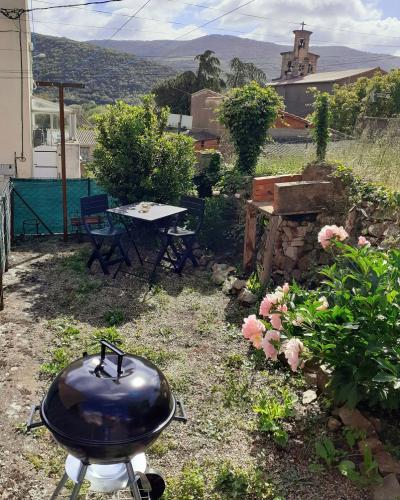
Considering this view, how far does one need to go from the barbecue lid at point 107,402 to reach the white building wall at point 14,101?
15697 millimetres

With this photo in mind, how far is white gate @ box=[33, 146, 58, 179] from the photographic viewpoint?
1806cm

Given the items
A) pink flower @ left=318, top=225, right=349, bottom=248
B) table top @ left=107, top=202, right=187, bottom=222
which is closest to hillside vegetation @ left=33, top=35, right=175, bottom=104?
table top @ left=107, top=202, right=187, bottom=222

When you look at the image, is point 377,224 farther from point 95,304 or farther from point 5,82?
Answer: point 5,82

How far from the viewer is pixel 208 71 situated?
38.7m

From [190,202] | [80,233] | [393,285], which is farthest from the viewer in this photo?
[80,233]

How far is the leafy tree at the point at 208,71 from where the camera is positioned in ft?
126

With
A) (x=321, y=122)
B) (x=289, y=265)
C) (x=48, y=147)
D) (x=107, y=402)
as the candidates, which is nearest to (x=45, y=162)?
(x=48, y=147)

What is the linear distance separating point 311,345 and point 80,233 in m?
7.40

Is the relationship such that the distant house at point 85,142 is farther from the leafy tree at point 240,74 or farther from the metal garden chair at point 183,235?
the metal garden chair at point 183,235

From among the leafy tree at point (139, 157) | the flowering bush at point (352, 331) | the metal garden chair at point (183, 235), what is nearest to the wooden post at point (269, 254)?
the metal garden chair at point (183, 235)

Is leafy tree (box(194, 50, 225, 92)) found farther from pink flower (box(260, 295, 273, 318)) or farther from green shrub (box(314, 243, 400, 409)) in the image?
green shrub (box(314, 243, 400, 409))

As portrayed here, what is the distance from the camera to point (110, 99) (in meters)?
63.7

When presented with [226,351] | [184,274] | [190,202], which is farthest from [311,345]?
[190,202]

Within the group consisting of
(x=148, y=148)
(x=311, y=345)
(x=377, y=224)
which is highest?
(x=148, y=148)
